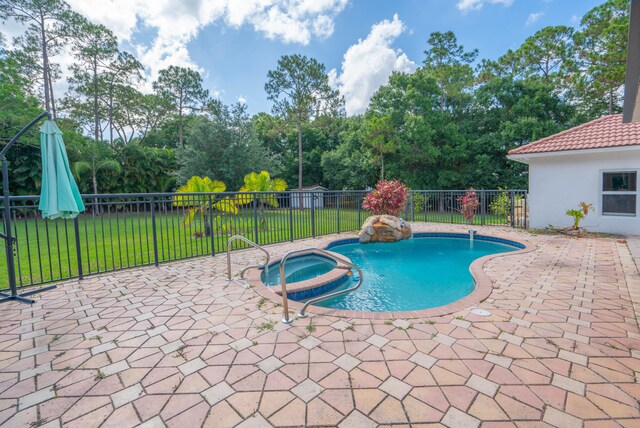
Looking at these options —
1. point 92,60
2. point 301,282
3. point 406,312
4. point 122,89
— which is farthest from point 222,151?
point 406,312

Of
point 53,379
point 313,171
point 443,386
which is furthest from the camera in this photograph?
point 313,171

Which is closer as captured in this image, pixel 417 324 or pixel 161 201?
pixel 417 324

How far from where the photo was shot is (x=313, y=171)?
86.0 feet

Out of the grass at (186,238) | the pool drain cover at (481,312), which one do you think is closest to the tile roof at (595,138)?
the grass at (186,238)

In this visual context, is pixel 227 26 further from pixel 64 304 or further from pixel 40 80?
A: pixel 40 80

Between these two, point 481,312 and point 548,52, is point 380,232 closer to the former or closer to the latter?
point 481,312

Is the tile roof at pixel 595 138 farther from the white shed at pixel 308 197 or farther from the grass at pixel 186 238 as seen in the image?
the white shed at pixel 308 197

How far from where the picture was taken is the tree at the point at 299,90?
70.5 feet

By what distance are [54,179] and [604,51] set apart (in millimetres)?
22148

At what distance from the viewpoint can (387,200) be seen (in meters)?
9.54

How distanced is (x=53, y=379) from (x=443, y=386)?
268cm

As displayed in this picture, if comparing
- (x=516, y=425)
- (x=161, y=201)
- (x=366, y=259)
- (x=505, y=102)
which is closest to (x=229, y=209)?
(x=161, y=201)

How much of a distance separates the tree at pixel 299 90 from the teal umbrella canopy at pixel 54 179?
18923 mm

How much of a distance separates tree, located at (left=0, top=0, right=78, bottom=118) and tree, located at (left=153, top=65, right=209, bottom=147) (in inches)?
305
